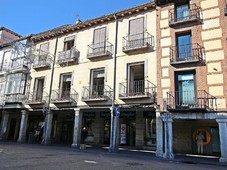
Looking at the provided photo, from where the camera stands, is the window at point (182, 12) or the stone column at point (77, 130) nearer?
the window at point (182, 12)

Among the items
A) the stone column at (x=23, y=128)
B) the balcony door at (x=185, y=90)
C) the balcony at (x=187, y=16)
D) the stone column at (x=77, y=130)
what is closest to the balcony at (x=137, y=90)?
the balcony door at (x=185, y=90)

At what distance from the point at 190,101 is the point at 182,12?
628 cm

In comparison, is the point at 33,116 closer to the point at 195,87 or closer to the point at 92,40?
the point at 92,40

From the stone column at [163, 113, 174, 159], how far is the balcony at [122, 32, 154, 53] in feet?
16.5

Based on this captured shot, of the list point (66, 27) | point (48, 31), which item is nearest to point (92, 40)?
point (66, 27)

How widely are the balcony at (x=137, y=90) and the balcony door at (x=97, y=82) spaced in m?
2.07

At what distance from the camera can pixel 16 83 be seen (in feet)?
68.8

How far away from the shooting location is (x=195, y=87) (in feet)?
42.1

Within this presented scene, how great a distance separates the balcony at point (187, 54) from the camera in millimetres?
12852

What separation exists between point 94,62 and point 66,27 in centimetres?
501

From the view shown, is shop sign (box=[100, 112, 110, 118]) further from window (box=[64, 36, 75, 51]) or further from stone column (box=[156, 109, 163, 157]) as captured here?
window (box=[64, 36, 75, 51])

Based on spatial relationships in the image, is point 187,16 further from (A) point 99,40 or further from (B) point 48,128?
(B) point 48,128

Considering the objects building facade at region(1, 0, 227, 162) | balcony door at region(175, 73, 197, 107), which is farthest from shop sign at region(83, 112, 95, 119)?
balcony door at region(175, 73, 197, 107)

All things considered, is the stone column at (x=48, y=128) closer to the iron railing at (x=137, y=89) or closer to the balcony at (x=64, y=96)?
the balcony at (x=64, y=96)
